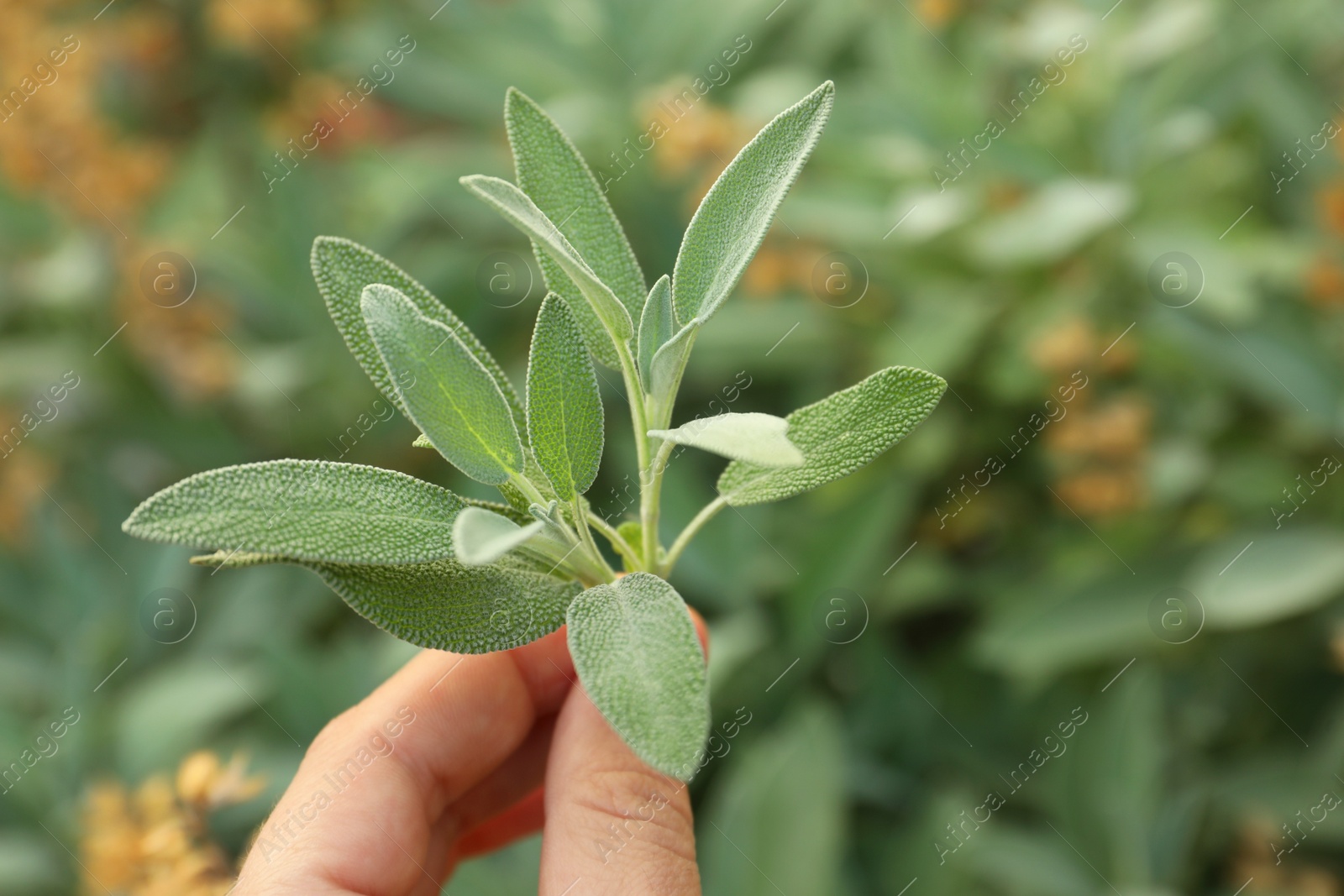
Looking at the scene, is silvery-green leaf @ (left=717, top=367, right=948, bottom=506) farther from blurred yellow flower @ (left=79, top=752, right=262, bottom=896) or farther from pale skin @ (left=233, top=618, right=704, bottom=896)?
blurred yellow flower @ (left=79, top=752, right=262, bottom=896)

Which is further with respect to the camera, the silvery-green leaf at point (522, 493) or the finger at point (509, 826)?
the finger at point (509, 826)

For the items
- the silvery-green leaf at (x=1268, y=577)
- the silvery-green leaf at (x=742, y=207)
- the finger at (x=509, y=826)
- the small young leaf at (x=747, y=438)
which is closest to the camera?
the small young leaf at (x=747, y=438)

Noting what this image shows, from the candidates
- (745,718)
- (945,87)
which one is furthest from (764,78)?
(745,718)

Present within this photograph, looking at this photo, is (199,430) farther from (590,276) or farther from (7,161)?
(590,276)

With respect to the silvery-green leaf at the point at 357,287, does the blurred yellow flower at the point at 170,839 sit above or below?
below

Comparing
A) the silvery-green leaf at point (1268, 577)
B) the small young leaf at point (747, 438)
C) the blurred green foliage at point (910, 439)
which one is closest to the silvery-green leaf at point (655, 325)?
the small young leaf at point (747, 438)

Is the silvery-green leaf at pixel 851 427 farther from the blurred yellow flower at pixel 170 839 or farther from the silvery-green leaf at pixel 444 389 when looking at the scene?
the blurred yellow flower at pixel 170 839
